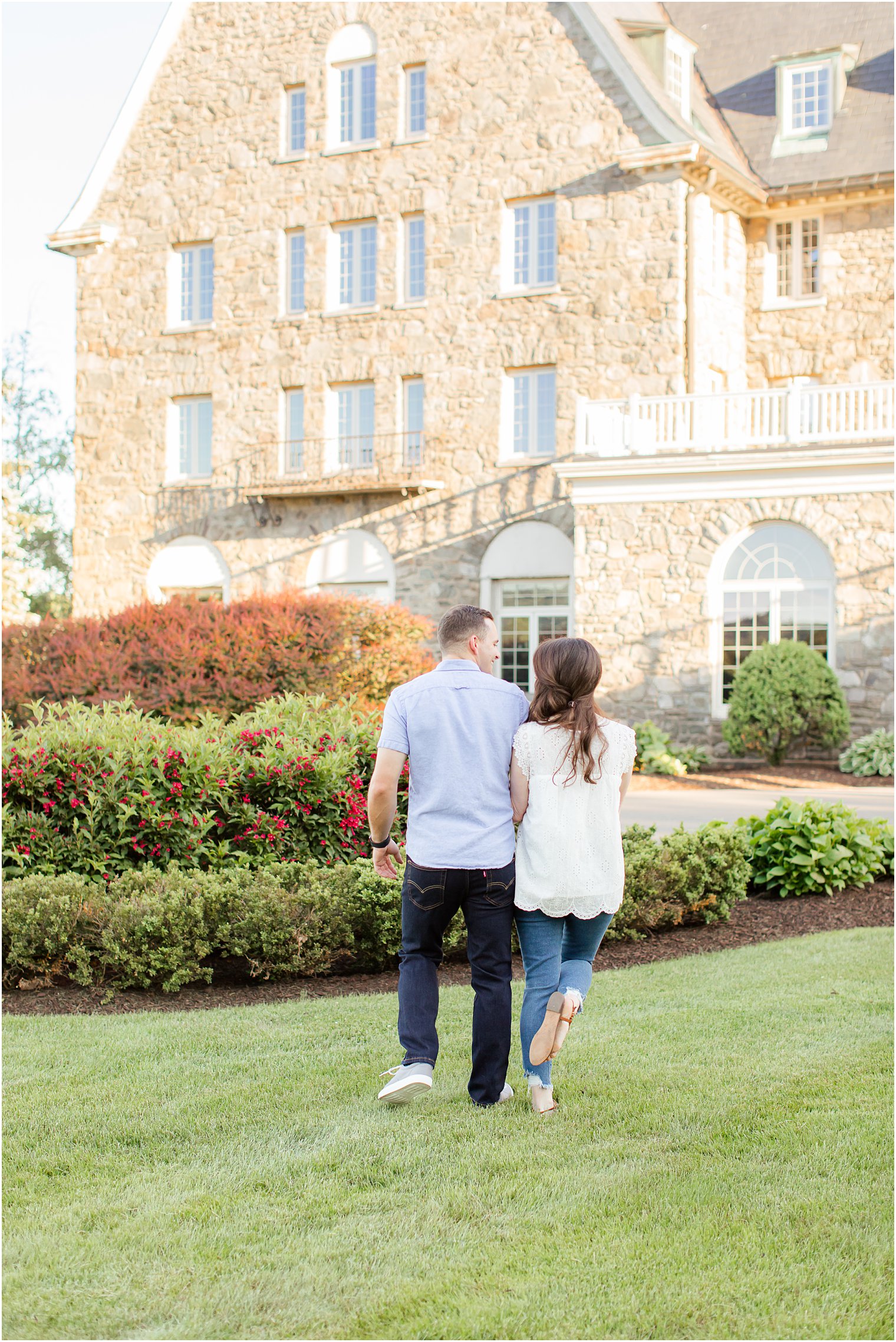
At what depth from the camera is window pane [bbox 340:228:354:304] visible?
24531 mm

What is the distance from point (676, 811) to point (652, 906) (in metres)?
6.19

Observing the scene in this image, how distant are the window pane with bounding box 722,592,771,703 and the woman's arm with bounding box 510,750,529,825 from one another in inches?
596

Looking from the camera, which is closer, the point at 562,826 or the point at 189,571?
the point at 562,826

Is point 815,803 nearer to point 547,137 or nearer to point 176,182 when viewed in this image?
point 547,137

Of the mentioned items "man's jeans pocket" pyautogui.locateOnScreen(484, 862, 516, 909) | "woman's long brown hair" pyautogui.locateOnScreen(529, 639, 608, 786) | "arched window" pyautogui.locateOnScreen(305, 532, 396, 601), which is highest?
"arched window" pyautogui.locateOnScreen(305, 532, 396, 601)

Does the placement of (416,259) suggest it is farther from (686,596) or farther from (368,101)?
(686,596)

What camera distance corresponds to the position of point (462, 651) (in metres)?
4.77

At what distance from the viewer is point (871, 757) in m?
17.5

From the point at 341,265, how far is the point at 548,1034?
879 inches

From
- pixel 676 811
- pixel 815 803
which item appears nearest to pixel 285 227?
pixel 676 811

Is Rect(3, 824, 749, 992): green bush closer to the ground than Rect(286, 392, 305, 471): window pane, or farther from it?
closer to the ground

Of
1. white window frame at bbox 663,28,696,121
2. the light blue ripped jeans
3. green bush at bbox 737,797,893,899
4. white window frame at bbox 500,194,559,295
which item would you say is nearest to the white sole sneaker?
the light blue ripped jeans

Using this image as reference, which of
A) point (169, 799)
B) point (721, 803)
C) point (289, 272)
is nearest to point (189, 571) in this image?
point (289, 272)

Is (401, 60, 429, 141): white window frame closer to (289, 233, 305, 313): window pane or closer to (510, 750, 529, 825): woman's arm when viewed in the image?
(289, 233, 305, 313): window pane
